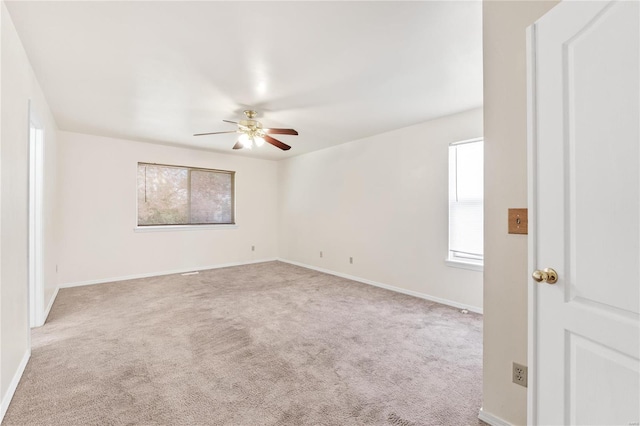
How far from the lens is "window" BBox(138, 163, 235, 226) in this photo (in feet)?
16.7

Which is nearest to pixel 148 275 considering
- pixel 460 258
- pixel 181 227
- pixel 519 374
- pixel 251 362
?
pixel 181 227

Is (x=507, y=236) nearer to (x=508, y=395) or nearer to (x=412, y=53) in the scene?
(x=508, y=395)

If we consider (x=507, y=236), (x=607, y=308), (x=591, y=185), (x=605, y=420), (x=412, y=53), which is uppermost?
(x=412, y=53)

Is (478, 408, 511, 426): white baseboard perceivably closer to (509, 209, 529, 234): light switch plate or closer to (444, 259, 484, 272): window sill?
(509, 209, 529, 234): light switch plate

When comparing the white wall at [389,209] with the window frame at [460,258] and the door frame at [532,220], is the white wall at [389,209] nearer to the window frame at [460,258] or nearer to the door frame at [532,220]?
the window frame at [460,258]

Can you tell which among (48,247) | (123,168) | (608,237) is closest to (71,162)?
(123,168)

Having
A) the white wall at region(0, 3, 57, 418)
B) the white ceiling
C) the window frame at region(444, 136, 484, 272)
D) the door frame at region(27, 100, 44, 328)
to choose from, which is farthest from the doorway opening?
the window frame at region(444, 136, 484, 272)

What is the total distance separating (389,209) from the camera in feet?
14.0

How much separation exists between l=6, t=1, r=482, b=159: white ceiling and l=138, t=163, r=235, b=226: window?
156 centimetres

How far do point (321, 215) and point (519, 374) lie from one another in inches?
169

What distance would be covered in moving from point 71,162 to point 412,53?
5050mm

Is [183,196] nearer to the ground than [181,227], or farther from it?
farther from it

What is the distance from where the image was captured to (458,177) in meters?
3.59

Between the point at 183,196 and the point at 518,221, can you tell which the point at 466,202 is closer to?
the point at 518,221
